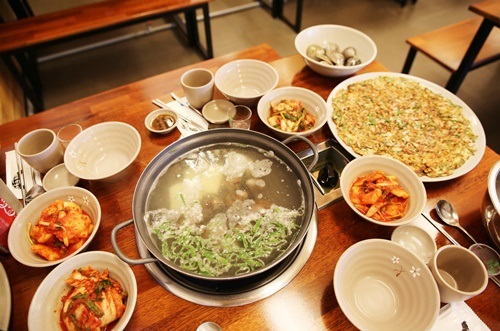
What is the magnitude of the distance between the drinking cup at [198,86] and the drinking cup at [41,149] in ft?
2.42

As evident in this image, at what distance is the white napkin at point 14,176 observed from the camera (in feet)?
5.00

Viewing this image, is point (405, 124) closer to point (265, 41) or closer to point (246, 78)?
point (246, 78)

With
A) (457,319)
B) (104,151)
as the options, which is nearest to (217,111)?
(104,151)

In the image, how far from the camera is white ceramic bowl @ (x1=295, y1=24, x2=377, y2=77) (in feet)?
6.53

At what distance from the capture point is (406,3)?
5.24 metres

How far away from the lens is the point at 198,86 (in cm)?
190

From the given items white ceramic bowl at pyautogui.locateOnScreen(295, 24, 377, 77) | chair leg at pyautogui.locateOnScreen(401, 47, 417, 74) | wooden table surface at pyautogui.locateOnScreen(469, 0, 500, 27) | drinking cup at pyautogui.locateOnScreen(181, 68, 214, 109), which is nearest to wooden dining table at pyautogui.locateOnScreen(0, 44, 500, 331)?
drinking cup at pyautogui.locateOnScreen(181, 68, 214, 109)

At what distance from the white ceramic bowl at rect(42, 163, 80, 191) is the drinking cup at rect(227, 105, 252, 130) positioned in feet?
2.79

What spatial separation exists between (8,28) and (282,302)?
3.62 metres

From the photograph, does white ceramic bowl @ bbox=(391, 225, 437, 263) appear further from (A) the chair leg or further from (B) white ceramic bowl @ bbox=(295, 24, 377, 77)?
(A) the chair leg

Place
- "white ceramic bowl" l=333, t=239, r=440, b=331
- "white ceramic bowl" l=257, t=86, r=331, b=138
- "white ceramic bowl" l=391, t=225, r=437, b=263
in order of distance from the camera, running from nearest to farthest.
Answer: "white ceramic bowl" l=333, t=239, r=440, b=331 < "white ceramic bowl" l=391, t=225, r=437, b=263 < "white ceramic bowl" l=257, t=86, r=331, b=138

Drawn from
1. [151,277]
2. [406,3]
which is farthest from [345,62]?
[406,3]

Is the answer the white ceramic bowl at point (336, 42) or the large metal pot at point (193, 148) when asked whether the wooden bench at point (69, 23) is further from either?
the large metal pot at point (193, 148)

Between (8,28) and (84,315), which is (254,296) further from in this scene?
(8,28)
